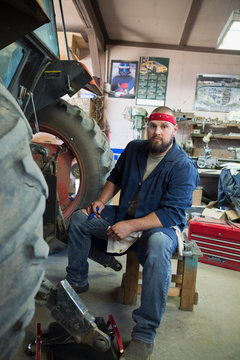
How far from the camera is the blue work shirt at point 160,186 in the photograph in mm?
1545

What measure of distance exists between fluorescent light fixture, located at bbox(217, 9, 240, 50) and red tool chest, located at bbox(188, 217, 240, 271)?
2177 mm

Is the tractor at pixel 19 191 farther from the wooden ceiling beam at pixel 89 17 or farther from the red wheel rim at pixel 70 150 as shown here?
the wooden ceiling beam at pixel 89 17

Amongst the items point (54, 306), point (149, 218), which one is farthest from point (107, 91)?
point (54, 306)

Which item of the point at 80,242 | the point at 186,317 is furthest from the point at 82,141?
the point at 186,317

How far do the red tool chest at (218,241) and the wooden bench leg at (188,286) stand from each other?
92cm

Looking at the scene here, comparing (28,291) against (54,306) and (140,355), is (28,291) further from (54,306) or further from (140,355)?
(140,355)

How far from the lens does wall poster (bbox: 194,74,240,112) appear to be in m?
5.13

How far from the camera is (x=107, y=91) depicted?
5.19m

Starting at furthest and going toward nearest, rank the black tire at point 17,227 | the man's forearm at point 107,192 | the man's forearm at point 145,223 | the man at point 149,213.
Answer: the man's forearm at point 107,192
the man's forearm at point 145,223
the man at point 149,213
the black tire at point 17,227

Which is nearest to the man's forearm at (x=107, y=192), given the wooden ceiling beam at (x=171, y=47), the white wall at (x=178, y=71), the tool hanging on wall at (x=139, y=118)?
the tool hanging on wall at (x=139, y=118)

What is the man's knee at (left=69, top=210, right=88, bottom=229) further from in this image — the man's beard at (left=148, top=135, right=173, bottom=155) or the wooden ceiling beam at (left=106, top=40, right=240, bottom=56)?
the wooden ceiling beam at (left=106, top=40, right=240, bottom=56)

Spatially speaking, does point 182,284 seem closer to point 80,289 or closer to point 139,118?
point 80,289

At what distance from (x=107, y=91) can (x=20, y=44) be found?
3.86 meters

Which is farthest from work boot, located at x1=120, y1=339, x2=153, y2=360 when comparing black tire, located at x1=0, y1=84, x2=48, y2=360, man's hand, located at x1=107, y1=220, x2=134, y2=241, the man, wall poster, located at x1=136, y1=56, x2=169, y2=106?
wall poster, located at x1=136, y1=56, x2=169, y2=106
